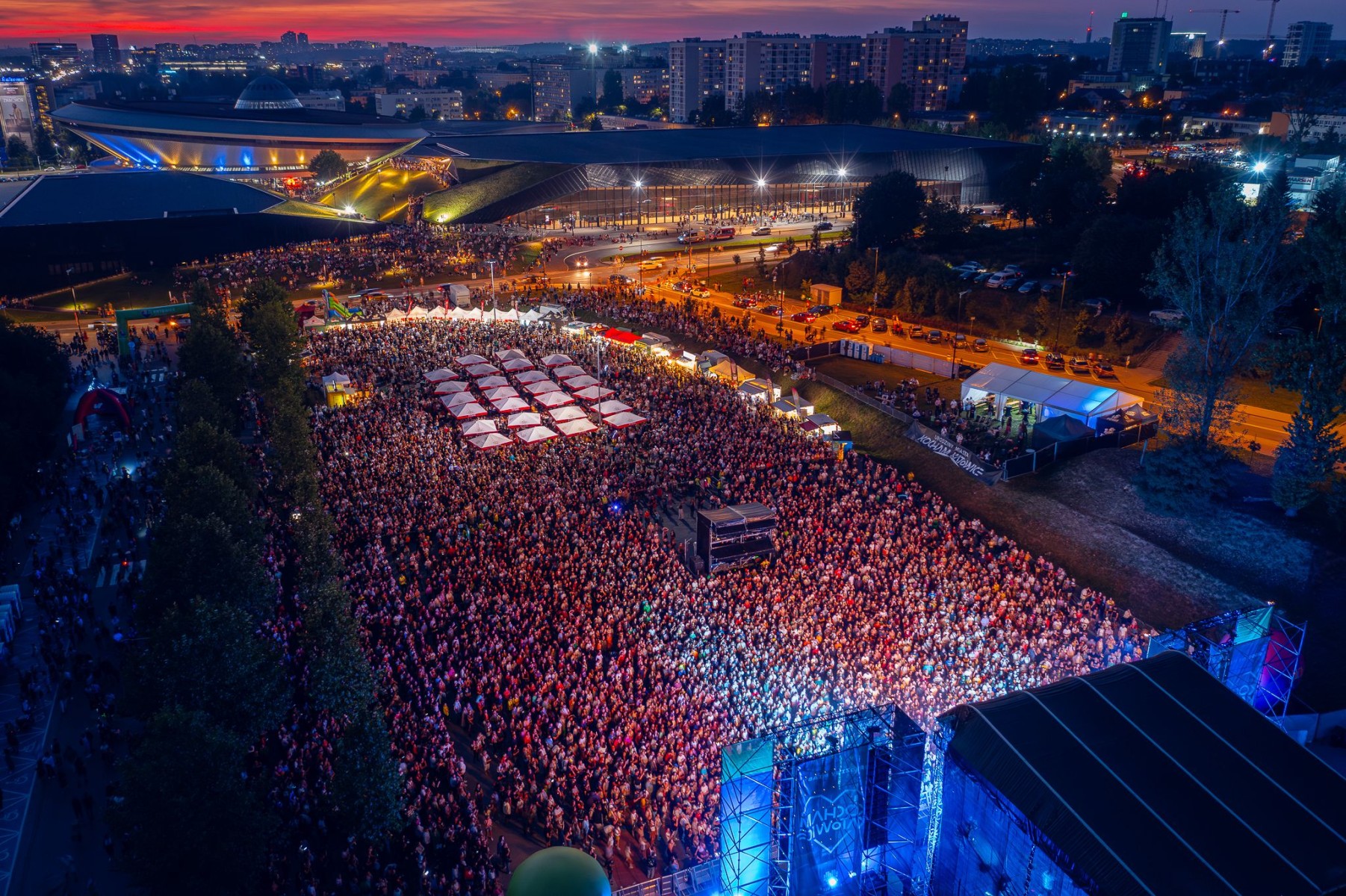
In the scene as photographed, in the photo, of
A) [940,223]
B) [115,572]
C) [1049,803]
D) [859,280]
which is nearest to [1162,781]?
[1049,803]

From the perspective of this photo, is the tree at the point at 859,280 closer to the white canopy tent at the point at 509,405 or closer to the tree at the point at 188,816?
the white canopy tent at the point at 509,405

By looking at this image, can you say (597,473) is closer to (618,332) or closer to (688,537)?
(688,537)

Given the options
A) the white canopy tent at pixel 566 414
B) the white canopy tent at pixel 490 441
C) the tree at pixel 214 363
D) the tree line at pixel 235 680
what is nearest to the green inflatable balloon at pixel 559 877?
the tree line at pixel 235 680

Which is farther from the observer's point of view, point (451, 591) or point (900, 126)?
point (900, 126)

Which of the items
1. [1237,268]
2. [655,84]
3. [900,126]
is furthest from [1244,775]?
[655,84]

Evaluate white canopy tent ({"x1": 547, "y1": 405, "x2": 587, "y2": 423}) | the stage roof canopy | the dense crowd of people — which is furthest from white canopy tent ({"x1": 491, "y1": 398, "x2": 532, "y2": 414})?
the dense crowd of people
